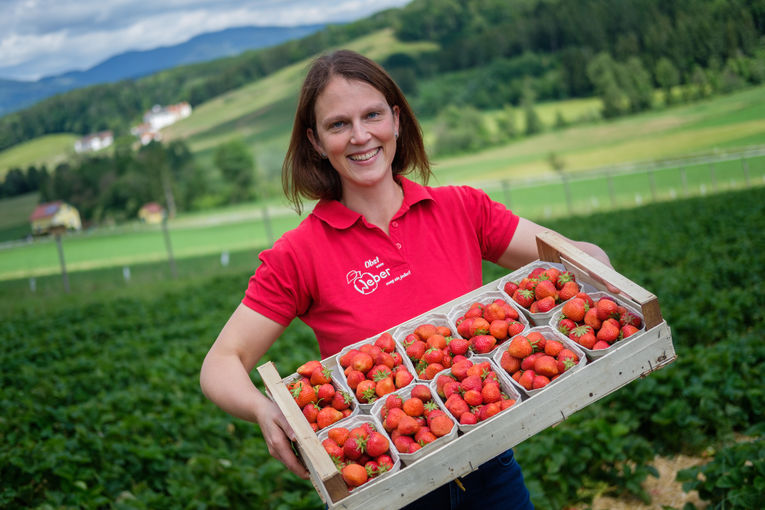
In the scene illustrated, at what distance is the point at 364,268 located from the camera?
221 centimetres

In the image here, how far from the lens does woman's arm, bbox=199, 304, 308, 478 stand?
1.88 metres

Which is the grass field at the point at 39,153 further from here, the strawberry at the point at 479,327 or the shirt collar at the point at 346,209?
the strawberry at the point at 479,327

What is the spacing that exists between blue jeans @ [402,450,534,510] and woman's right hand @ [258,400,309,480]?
48 centimetres

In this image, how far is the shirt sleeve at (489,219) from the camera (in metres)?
2.42

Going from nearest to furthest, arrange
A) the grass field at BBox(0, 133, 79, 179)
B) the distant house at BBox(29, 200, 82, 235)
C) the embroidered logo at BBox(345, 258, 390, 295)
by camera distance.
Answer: the embroidered logo at BBox(345, 258, 390, 295) → the distant house at BBox(29, 200, 82, 235) → the grass field at BBox(0, 133, 79, 179)

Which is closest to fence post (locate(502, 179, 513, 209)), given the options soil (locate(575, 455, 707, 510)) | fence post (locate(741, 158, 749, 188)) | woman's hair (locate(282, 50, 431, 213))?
fence post (locate(741, 158, 749, 188))

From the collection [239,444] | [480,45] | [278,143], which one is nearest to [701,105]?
[480,45]

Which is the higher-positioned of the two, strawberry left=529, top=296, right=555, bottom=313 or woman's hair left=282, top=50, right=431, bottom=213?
woman's hair left=282, top=50, right=431, bottom=213

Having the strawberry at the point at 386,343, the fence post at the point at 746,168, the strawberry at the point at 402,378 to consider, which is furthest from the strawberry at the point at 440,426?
the fence post at the point at 746,168

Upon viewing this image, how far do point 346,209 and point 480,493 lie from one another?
3.51ft

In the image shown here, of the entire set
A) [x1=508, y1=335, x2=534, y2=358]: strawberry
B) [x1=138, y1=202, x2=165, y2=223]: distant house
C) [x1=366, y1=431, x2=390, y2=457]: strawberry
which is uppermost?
[x1=508, y1=335, x2=534, y2=358]: strawberry

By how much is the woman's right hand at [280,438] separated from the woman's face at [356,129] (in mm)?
841

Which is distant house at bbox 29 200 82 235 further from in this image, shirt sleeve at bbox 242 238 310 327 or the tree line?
shirt sleeve at bbox 242 238 310 327

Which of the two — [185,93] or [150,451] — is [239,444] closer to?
[150,451]
